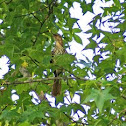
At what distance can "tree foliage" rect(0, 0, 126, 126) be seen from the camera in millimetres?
2890

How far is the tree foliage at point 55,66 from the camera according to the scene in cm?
289

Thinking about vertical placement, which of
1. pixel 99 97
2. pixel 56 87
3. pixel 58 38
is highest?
pixel 58 38

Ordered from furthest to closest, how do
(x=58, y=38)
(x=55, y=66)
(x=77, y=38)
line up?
(x=58, y=38)
(x=77, y=38)
(x=55, y=66)

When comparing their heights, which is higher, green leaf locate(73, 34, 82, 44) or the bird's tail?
green leaf locate(73, 34, 82, 44)

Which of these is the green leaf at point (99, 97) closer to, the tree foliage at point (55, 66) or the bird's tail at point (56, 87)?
the tree foliage at point (55, 66)

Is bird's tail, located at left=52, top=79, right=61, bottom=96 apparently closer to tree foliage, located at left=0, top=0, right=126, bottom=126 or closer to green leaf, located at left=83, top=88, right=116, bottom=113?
tree foliage, located at left=0, top=0, right=126, bottom=126

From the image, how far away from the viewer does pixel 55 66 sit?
313 cm

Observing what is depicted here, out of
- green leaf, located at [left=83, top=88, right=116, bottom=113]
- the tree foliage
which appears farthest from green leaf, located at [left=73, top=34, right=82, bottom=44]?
green leaf, located at [left=83, top=88, right=116, bottom=113]

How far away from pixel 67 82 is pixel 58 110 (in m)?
0.66

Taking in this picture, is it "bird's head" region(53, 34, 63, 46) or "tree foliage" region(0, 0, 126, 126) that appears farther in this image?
"bird's head" region(53, 34, 63, 46)

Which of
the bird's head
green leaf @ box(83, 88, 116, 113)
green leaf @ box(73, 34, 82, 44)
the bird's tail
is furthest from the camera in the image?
the bird's head

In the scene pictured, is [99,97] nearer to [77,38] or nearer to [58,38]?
[77,38]

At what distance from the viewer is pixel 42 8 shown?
4.29 m

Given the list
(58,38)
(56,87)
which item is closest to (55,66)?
(56,87)
